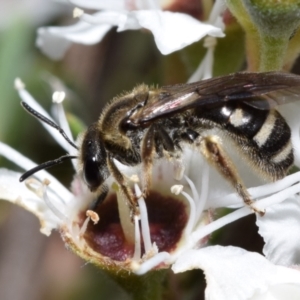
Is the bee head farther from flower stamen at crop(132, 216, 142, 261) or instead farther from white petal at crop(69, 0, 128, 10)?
white petal at crop(69, 0, 128, 10)

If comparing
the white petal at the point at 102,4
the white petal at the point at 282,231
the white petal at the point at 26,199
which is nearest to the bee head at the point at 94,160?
the white petal at the point at 26,199

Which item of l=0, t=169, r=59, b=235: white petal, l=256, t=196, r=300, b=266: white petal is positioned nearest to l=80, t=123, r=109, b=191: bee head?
l=0, t=169, r=59, b=235: white petal

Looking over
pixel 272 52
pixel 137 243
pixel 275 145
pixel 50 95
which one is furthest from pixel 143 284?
pixel 50 95

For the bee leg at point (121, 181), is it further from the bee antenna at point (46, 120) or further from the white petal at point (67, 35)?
the white petal at point (67, 35)

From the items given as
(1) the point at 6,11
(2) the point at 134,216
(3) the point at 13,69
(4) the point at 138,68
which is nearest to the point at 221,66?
(2) the point at 134,216

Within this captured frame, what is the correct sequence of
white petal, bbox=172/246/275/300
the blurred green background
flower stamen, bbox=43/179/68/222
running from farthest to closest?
the blurred green background, flower stamen, bbox=43/179/68/222, white petal, bbox=172/246/275/300

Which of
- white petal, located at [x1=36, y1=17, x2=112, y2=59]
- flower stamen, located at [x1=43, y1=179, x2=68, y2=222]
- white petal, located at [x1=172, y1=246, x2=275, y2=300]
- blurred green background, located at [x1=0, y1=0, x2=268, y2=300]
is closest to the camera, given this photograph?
white petal, located at [x1=172, y1=246, x2=275, y2=300]
